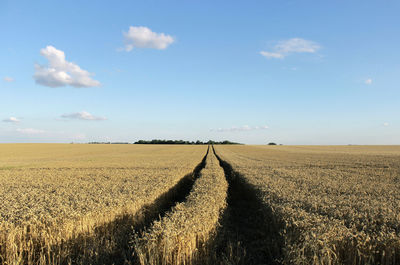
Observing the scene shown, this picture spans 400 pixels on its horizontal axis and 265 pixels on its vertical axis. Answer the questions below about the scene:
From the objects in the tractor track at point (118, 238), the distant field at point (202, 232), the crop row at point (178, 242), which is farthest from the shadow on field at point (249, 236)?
the tractor track at point (118, 238)

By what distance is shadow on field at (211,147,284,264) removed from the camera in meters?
6.41

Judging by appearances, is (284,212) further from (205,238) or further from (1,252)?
(1,252)

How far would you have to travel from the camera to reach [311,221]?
6.84 m

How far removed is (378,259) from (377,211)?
343 cm

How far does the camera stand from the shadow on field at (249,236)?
21.0 ft

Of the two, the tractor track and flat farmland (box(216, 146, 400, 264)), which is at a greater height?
flat farmland (box(216, 146, 400, 264))

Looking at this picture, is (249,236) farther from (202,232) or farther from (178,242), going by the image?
(178,242)

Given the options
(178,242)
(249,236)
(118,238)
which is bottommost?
Result: (249,236)

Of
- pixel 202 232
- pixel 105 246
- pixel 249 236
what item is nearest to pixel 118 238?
pixel 105 246

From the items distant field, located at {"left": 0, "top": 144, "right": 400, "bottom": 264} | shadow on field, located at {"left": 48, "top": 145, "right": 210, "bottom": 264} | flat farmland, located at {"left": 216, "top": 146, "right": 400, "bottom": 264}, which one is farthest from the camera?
shadow on field, located at {"left": 48, "top": 145, "right": 210, "bottom": 264}

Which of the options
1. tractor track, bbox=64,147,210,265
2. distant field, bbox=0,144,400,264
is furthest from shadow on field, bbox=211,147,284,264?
tractor track, bbox=64,147,210,265

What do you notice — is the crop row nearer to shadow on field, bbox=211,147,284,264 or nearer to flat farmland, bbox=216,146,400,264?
shadow on field, bbox=211,147,284,264

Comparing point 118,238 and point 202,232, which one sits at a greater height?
point 202,232

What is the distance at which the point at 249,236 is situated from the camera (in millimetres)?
8445
